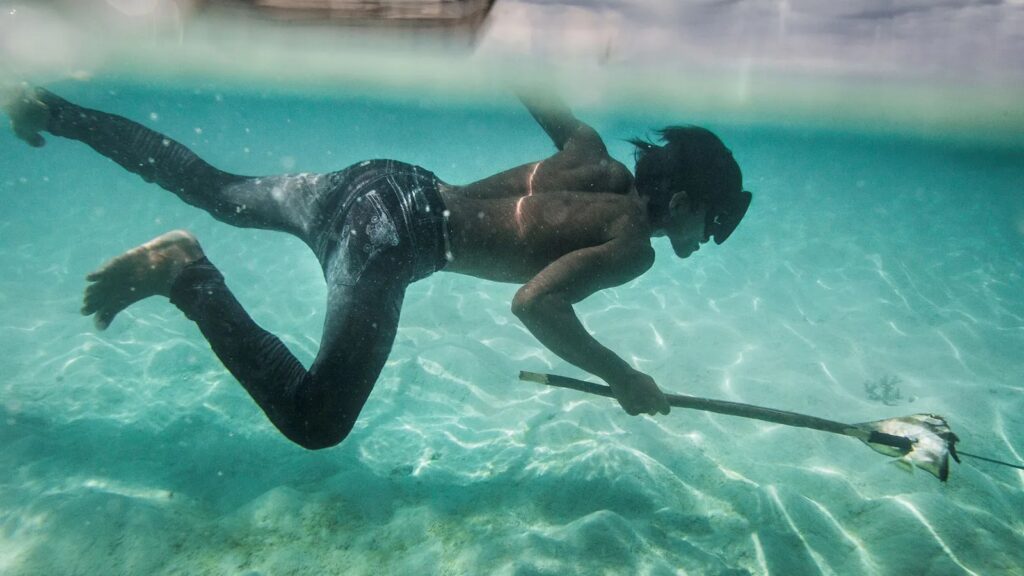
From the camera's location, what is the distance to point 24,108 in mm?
3773

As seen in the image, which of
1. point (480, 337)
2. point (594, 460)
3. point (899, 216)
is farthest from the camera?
point (899, 216)

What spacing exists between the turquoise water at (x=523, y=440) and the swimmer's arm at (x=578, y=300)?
1.46 metres

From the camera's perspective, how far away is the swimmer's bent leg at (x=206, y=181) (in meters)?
3.37

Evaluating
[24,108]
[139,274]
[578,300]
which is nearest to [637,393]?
[578,300]

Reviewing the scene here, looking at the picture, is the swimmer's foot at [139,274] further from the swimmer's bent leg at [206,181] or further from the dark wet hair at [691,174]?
the dark wet hair at [691,174]

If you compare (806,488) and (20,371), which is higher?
(20,371)

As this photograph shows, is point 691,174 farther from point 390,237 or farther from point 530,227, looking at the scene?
point 390,237

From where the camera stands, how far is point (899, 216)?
19594mm

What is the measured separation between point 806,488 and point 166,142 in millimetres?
6315

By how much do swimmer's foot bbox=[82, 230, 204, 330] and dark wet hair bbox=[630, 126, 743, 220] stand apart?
301cm

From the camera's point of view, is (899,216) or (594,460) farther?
(899,216)

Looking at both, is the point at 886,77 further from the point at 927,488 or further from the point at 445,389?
the point at 445,389

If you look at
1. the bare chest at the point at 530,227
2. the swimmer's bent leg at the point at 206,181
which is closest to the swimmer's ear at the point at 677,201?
the bare chest at the point at 530,227

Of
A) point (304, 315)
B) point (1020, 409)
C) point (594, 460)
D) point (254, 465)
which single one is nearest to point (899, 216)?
point (1020, 409)
